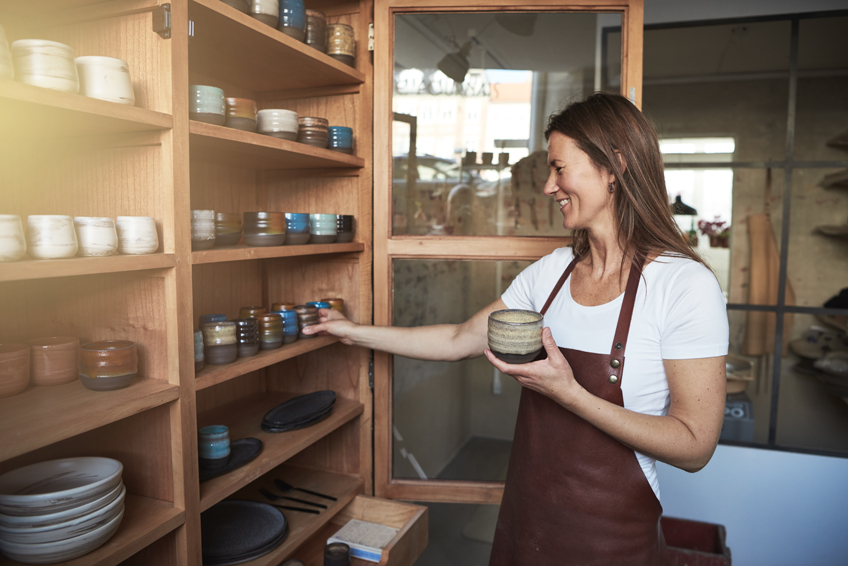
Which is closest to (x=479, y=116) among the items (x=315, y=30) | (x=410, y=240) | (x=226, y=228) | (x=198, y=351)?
(x=410, y=240)

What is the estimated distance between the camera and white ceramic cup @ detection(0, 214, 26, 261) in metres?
0.87

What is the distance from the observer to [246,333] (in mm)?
1462

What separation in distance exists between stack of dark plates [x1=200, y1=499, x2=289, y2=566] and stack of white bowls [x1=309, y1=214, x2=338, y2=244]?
2.70ft

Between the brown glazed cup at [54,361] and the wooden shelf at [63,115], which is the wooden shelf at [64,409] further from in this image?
the wooden shelf at [63,115]

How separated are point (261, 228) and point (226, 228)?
94 mm

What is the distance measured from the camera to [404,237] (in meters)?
1.90

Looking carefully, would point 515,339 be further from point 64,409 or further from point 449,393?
point 449,393

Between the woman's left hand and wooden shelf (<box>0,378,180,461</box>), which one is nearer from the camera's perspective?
wooden shelf (<box>0,378,180,461</box>)

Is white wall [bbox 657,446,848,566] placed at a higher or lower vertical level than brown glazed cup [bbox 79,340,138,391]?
lower

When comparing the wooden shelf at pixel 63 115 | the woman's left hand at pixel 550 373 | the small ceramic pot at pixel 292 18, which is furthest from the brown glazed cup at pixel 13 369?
the small ceramic pot at pixel 292 18

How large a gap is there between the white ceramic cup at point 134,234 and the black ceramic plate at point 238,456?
603 mm

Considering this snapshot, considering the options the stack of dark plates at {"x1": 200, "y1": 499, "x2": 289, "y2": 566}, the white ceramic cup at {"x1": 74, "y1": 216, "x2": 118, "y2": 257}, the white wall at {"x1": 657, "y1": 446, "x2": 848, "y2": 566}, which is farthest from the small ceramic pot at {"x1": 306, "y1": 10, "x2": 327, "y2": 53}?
the white wall at {"x1": 657, "y1": 446, "x2": 848, "y2": 566}

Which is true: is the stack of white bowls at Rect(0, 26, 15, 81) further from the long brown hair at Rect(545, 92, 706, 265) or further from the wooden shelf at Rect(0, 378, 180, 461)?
the long brown hair at Rect(545, 92, 706, 265)

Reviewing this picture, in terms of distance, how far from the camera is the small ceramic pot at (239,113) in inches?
55.4
